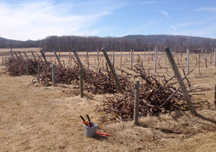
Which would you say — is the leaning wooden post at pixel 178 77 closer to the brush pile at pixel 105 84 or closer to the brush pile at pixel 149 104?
the brush pile at pixel 149 104

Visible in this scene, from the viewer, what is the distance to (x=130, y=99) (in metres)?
5.14

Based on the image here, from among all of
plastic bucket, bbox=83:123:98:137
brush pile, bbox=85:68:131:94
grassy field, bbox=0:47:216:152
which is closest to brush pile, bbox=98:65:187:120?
grassy field, bbox=0:47:216:152

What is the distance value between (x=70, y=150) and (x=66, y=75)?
6895 millimetres

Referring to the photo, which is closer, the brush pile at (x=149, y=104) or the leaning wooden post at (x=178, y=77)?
the leaning wooden post at (x=178, y=77)

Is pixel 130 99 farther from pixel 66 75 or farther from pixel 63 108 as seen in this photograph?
pixel 66 75

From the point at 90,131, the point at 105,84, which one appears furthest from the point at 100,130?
the point at 105,84

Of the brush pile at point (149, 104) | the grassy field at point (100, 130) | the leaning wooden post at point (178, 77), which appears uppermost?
the leaning wooden post at point (178, 77)

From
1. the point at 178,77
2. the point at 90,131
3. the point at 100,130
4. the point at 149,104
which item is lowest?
the point at 100,130

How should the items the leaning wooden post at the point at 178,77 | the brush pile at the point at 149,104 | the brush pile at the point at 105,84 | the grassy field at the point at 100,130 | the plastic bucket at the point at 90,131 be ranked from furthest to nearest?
the brush pile at the point at 105,84
the brush pile at the point at 149,104
the leaning wooden post at the point at 178,77
the plastic bucket at the point at 90,131
the grassy field at the point at 100,130

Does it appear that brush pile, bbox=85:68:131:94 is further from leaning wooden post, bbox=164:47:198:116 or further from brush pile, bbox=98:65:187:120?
leaning wooden post, bbox=164:47:198:116

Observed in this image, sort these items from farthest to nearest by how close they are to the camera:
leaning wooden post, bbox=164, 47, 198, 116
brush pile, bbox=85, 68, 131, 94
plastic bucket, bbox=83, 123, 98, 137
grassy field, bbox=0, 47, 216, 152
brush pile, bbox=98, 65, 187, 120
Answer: brush pile, bbox=85, 68, 131, 94
brush pile, bbox=98, 65, 187, 120
leaning wooden post, bbox=164, 47, 198, 116
plastic bucket, bbox=83, 123, 98, 137
grassy field, bbox=0, 47, 216, 152

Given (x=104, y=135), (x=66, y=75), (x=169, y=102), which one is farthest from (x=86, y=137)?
(x=66, y=75)

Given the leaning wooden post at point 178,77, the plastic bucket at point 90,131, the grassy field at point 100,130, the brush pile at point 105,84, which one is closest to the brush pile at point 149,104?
the grassy field at point 100,130

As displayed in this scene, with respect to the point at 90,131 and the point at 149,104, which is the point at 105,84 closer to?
the point at 149,104
